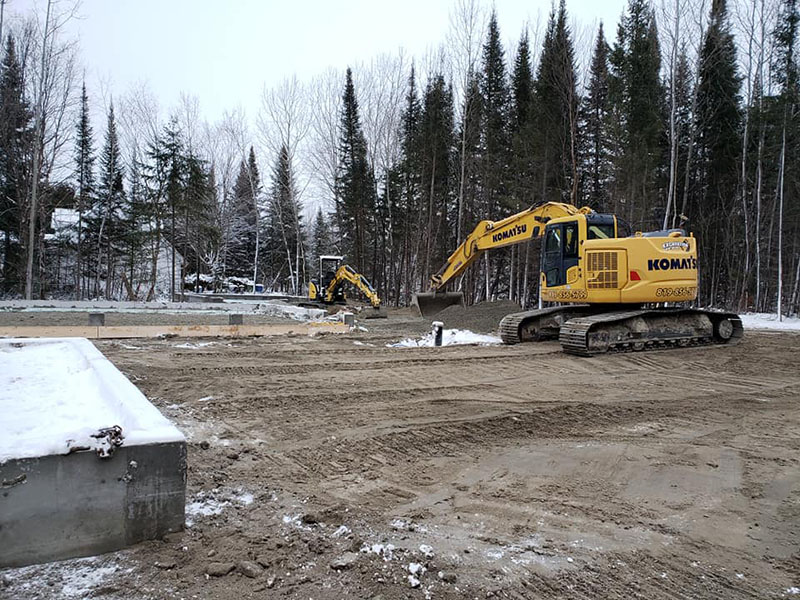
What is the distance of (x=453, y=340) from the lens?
499 inches

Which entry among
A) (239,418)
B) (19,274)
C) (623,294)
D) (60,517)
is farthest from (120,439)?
(19,274)

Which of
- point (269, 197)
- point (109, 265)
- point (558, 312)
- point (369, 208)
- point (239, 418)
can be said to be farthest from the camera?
point (269, 197)

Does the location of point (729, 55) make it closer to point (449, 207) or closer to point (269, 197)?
point (449, 207)

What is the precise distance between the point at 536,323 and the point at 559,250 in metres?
1.79

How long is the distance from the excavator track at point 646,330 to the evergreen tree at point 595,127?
13054 millimetres

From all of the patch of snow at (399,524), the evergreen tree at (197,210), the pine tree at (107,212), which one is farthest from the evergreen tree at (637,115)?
the pine tree at (107,212)

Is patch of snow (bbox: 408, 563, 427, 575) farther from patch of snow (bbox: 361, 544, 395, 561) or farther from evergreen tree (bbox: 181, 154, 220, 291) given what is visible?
evergreen tree (bbox: 181, 154, 220, 291)

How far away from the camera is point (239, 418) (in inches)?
205

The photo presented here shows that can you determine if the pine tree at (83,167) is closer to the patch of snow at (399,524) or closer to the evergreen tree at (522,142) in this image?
the evergreen tree at (522,142)

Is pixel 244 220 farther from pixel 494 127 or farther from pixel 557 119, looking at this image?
pixel 557 119

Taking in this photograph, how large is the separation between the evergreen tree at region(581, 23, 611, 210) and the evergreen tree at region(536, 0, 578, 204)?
4.92 feet

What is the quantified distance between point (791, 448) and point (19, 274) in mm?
30749

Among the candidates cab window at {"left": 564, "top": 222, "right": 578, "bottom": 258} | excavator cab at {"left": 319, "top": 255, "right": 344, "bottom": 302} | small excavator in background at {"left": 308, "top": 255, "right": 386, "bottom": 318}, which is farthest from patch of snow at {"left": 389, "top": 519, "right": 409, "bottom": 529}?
excavator cab at {"left": 319, "top": 255, "right": 344, "bottom": 302}

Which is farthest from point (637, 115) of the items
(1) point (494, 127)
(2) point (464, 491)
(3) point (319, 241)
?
(3) point (319, 241)
